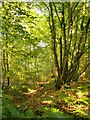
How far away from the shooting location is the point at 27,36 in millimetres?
5910

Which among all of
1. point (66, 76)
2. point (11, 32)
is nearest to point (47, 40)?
point (66, 76)

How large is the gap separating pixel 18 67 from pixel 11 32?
4574 mm

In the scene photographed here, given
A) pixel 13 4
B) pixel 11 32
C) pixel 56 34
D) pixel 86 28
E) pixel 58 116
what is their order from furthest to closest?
pixel 56 34 < pixel 86 28 < pixel 11 32 < pixel 13 4 < pixel 58 116

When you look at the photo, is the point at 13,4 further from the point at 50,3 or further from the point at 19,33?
the point at 50,3

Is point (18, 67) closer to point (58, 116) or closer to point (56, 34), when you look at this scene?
point (56, 34)

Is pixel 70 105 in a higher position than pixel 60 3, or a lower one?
lower

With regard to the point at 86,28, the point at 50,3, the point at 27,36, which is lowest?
the point at 27,36

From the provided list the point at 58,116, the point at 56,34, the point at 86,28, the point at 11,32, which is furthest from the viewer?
the point at 56,34

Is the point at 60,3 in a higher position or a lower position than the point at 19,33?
higher

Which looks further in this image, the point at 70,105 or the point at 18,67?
the point at 18,67

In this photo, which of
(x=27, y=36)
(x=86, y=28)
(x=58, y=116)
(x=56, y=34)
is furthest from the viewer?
(x=56, y=34)

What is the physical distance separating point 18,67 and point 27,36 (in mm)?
5102

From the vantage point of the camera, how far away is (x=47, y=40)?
11227 millimetres

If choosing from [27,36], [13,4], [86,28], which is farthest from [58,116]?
[86,28]
